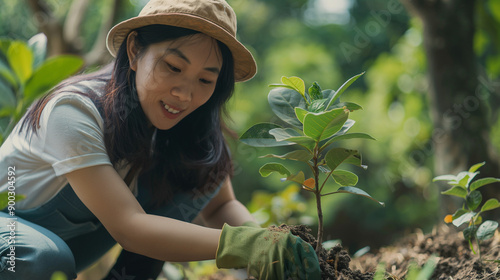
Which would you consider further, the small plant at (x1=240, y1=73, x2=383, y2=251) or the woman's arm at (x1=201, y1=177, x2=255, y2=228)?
the woman's arm at (x1=201, y1=177, x2=255, y2=228)

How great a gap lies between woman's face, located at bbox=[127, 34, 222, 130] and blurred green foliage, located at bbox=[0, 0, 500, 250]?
0.83 meters

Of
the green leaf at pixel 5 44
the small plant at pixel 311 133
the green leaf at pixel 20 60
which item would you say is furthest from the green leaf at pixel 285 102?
the green leaf at pixel 5 44

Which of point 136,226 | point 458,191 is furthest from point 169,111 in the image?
point 458,191

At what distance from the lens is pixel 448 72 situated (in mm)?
1632

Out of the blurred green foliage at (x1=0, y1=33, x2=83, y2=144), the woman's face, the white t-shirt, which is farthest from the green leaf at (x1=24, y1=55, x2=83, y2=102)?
the woman's face

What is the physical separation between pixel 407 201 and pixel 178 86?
3.90 meters

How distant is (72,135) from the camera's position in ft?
3.00

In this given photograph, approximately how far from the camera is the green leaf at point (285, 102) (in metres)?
0.87

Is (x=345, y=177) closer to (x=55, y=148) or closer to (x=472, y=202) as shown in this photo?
(x=472, y=202)

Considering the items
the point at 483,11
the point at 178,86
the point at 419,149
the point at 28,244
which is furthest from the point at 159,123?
the point at 419,149

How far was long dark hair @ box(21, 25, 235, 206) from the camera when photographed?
1.01m

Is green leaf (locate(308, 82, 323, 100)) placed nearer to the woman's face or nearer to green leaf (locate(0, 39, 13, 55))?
the woman's face

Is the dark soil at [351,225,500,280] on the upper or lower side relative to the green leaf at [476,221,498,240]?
lower

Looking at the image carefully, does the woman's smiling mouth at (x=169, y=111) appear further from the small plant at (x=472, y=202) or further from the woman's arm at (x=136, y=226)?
the small plant at (x=472, y=202)
